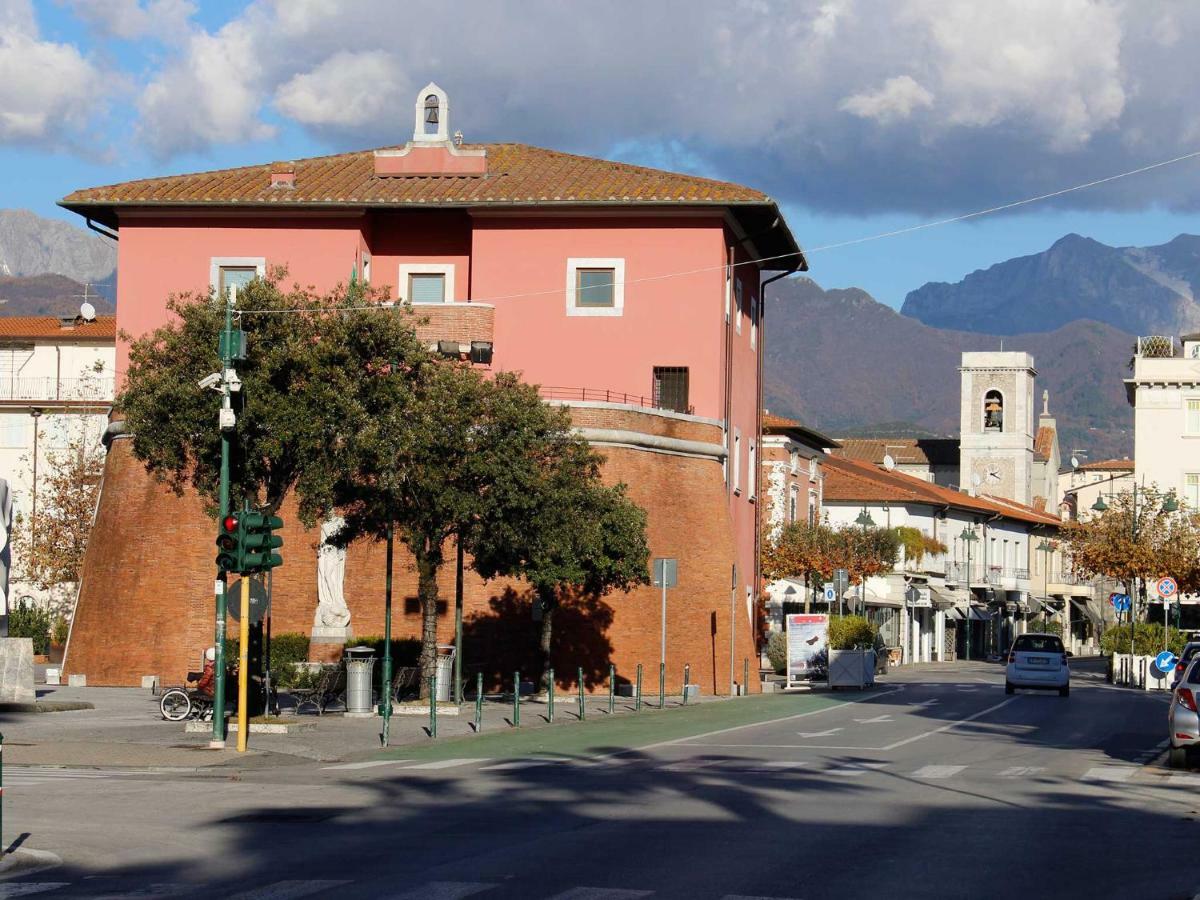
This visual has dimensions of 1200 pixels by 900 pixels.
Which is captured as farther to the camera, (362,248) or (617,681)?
(362,248)

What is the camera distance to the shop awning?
374 feet

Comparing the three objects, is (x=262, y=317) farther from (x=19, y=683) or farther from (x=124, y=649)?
(x=124, y=649)

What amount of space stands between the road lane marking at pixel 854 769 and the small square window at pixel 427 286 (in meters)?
29.6

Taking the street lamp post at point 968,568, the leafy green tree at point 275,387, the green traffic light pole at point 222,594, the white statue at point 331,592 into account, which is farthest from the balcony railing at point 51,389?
the green traffic light pole at point 222,594

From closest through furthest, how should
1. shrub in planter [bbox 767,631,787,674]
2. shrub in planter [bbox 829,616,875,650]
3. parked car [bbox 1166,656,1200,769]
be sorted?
parked car [bbox 1166,656,1200,769]
shrub in planter [bbox 829,616,875,650]
shrub in planter [bbox 767,631,787,674]

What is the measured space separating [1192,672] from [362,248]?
102 feet

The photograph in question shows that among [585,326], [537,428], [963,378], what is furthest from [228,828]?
[963,378]

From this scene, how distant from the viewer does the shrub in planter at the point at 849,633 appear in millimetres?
54938

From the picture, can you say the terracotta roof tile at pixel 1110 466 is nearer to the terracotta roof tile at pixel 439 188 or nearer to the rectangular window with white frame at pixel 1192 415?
the rectangular window with white frame at pixel 1192 415

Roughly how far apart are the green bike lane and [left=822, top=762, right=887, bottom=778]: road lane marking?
3850 mm

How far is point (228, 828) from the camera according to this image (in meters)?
15.2

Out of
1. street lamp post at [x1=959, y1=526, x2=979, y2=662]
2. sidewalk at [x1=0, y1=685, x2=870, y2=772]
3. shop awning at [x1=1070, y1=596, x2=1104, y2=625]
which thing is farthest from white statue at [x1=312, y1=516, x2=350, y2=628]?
shop awning at [x1=1070, y1=596, x2=1104, y2=625]

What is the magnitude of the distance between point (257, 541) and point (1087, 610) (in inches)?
3876

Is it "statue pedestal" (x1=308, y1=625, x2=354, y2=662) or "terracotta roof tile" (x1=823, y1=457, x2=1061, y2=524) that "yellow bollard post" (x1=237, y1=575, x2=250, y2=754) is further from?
"terracotta roof tile" (x1=823, y1=457, x2=1061, y2=524)
